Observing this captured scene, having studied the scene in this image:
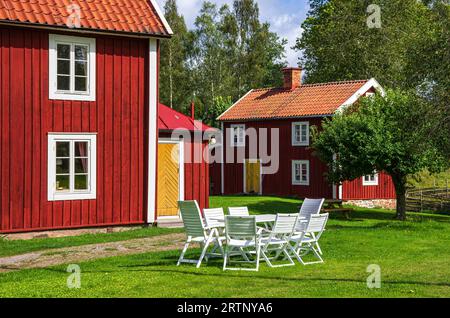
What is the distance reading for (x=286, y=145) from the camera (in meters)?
36.3

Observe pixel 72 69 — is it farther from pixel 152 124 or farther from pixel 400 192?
pixel 400 192

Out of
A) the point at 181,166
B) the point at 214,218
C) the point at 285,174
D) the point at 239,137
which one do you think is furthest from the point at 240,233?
the point at 239,137

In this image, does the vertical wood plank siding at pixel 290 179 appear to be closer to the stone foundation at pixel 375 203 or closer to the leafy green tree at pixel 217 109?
the stone foundation at pixel 375 203

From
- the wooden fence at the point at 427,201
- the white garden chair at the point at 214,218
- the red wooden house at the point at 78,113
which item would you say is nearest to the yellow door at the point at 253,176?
the wooden fence at the point at 427,201

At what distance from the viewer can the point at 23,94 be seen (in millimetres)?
17750

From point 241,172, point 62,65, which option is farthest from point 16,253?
point 241,172

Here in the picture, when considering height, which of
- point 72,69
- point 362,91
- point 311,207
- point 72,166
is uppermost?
point 362,91

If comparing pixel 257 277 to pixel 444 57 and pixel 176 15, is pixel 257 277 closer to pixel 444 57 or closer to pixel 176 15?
pixel 444 57

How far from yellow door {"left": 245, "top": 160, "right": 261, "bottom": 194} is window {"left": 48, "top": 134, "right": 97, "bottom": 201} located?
64.8 ft

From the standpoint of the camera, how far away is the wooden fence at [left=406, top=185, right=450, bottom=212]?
3638 cm

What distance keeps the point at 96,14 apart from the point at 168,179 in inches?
205

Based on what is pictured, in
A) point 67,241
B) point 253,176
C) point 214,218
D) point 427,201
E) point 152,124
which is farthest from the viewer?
point 253,176

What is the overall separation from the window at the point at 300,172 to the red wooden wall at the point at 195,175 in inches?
559
